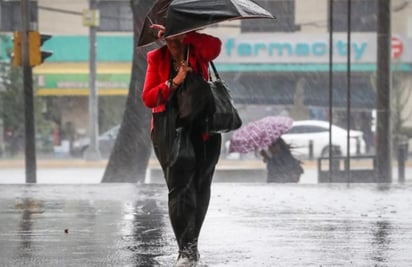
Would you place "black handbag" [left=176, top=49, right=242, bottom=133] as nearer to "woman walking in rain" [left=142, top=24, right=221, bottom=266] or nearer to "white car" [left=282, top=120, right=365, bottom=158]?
"woman walking in rain" [left=142, top=24, right=221, bottom=266]

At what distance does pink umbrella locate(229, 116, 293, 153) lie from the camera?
57.4ft

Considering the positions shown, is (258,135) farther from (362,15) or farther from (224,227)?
(224,227)

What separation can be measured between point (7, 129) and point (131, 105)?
386cm

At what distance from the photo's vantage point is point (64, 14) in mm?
19344

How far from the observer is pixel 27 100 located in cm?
1494

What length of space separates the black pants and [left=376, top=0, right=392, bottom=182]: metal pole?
1048 cm

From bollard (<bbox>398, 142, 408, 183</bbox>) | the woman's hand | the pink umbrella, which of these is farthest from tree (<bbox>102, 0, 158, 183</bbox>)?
the woman's hand

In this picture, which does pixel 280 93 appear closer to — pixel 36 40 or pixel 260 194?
pixel 36 40

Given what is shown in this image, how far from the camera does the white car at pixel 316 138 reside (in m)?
17.9

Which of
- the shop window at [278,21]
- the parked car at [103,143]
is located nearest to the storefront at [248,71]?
the shop window at [278,21]

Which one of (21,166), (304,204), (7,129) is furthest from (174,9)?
(7,129)

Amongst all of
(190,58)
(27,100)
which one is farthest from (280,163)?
(190,58)

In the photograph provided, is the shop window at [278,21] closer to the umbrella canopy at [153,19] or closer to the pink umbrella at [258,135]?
the pink umbrella at [258,135]

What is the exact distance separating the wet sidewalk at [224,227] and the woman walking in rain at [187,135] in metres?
0.39
